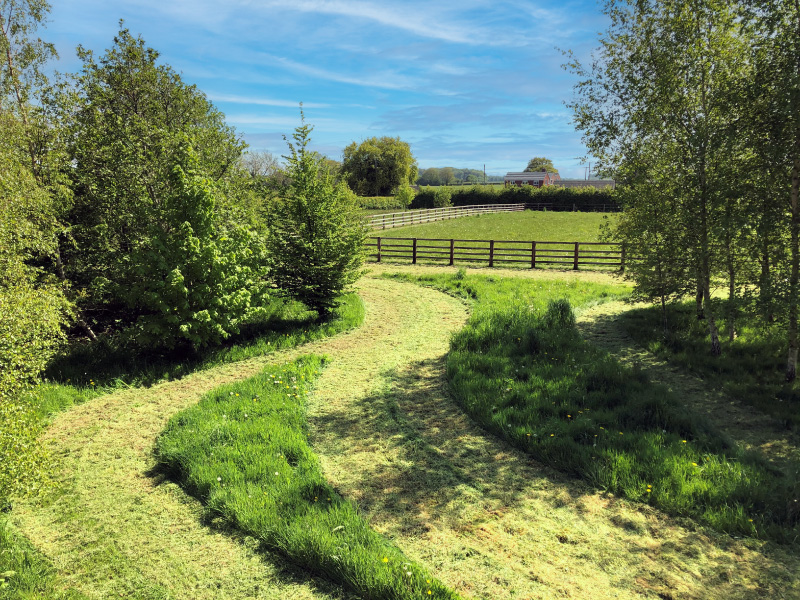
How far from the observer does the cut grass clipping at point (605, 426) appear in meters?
4.61

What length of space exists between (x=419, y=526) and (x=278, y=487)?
5.33 feet

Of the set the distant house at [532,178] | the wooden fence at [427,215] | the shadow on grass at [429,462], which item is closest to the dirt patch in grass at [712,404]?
the shadow on grass at [429,462]

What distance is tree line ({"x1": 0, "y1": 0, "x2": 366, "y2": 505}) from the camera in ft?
27.0

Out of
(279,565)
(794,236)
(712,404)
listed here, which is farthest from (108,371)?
(794,236)

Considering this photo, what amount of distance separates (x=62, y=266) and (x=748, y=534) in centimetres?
1244

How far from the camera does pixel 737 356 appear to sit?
856cm

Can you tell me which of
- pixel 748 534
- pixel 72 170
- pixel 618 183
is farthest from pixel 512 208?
pixel 748 534

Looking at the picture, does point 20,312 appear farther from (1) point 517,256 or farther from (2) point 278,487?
(1) point 517,256

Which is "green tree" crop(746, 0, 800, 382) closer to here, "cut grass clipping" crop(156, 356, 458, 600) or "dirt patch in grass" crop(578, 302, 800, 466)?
"dirt patch in grass" crop(578, 302, 800, 466)

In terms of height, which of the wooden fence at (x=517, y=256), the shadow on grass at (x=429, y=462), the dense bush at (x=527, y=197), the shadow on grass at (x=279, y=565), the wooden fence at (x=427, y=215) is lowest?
the shadow on grass at (x=279, y=565)

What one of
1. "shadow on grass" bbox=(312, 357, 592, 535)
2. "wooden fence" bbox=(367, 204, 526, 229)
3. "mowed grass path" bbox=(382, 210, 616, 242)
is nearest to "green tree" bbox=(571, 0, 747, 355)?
"shadow on grass" bbox=(312, 357, 592, 535)

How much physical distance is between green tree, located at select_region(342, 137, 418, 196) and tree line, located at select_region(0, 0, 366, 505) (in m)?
62.5

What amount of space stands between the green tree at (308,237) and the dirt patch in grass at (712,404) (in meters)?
6.27

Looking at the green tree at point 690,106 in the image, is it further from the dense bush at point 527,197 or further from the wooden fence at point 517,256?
the dense bush at point 527,197
